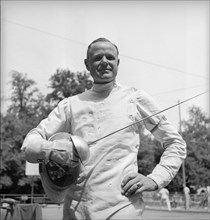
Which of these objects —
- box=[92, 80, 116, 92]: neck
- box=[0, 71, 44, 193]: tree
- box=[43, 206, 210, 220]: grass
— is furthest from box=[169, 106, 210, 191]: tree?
box=[92, 80, 116, 92]: neck

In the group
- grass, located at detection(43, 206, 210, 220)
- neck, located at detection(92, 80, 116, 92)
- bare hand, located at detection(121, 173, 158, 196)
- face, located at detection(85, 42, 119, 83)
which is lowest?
grass, located at detection(43, 206, 210, 220)

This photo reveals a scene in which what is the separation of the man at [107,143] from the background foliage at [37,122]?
79.4 ft


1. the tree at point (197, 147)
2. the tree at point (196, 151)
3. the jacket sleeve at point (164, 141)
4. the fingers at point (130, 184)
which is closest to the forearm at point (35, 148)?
the fingers at point (130, 184)

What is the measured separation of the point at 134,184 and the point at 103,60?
60 cm

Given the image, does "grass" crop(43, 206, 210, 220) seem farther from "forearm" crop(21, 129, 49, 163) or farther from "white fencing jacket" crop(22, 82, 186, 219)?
"forearm" crop(21, 129, 49, 163)

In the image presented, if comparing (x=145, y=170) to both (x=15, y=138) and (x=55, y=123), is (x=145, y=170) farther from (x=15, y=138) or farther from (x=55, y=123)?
(x=55, y=123)

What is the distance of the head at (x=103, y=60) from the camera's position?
208 centimetres

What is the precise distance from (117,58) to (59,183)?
69 centimetres

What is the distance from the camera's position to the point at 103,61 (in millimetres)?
2070

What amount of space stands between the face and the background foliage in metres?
24.2

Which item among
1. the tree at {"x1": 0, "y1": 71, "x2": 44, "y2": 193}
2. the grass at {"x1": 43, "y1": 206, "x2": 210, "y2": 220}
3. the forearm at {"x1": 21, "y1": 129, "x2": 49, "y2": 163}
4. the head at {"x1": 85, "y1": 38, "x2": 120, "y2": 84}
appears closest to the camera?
the forearm at {"x1": 21, "y1": 129, "x2": 49, "y2": 163}

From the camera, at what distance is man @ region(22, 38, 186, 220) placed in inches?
73.2

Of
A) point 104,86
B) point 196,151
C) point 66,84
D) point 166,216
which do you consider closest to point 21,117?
point 66,84

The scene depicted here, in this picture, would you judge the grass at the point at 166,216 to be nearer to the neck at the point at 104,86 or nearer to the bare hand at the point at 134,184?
the neck at the point at 104,86
